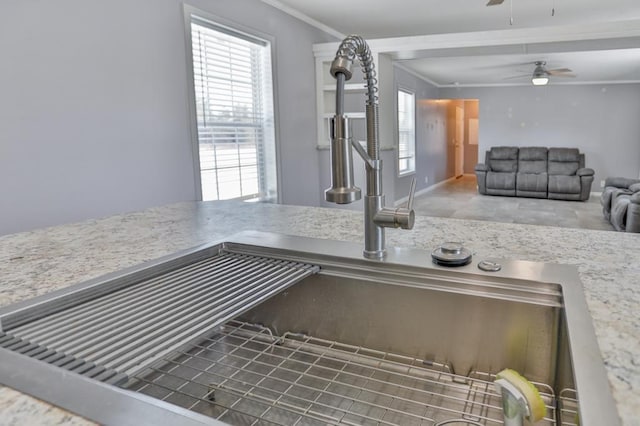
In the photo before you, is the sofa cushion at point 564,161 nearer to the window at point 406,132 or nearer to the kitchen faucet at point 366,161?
the window at point 406,132

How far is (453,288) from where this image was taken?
90 centimetres

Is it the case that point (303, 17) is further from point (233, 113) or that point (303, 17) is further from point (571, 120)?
point (571, 120)

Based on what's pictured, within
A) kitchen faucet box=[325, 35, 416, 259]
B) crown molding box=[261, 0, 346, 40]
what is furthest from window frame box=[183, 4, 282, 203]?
kitchen faucet box=[325, 35, 416, 259]

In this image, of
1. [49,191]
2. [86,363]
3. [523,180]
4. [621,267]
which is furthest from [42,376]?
[523,180]

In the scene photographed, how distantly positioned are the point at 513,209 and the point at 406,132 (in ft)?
7.33

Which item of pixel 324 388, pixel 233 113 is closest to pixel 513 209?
pixel 233 113

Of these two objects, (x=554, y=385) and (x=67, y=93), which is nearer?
(x=554, y=385)

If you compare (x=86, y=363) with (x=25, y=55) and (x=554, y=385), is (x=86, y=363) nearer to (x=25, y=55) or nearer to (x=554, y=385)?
(x=554, y=385)

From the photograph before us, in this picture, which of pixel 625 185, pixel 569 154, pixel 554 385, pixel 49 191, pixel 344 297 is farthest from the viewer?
pixel 569 154

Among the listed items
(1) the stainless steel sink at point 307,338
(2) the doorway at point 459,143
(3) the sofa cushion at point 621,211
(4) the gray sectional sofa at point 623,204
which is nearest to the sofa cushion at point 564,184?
(4) the gray sectional sofa at point 623,204

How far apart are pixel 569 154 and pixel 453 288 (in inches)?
349

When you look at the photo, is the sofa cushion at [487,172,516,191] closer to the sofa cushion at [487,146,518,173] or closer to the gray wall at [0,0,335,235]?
the sofa cushion at [487,146,518,173]

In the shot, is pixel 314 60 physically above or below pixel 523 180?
above

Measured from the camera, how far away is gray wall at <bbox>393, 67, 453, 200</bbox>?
766 centimetres
